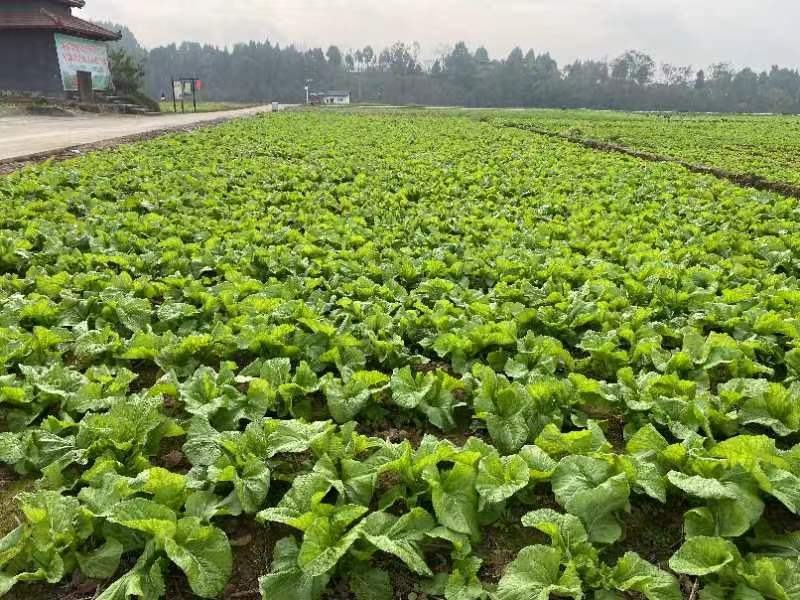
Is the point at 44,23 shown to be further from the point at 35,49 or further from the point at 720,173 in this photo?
the point at 720,173

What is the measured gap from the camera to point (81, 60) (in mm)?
43219

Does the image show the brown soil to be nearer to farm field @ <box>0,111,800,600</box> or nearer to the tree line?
farm field @ <box>0,111,800,600</box>

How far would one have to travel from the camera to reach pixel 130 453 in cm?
331

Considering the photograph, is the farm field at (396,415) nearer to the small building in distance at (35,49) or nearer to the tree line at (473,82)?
the small building in distance at (35,49)

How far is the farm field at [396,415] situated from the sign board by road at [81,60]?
40.7 metres

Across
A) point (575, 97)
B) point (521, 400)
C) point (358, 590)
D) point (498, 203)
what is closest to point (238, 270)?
point (521, 400)

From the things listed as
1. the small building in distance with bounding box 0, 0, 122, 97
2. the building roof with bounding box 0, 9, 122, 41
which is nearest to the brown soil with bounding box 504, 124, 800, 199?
the building roof with bounding box 0, 9, 122, 41

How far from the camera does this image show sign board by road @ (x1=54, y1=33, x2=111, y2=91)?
41.1 metres

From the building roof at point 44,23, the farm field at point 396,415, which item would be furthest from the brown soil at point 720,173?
the building roof at point 44,23

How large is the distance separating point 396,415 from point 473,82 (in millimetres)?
146198

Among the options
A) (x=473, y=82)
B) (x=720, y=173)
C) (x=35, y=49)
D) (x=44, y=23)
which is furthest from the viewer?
(x=473, y=82)

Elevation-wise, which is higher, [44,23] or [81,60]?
[44,23]

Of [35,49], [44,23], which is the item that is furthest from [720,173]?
[35,49]

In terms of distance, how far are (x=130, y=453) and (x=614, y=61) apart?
601 ft
